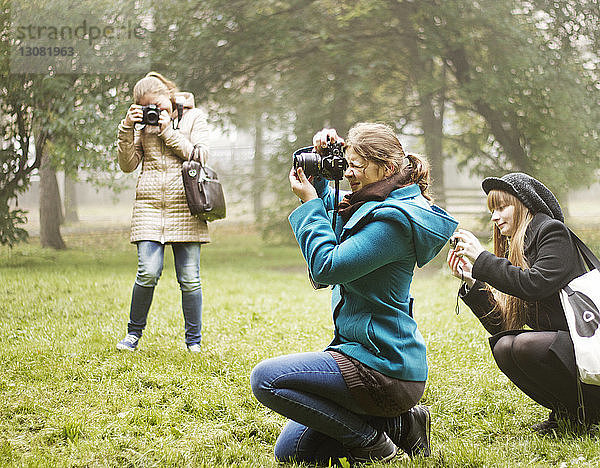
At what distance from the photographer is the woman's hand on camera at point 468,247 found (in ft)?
9.57

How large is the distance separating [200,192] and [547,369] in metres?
2.32

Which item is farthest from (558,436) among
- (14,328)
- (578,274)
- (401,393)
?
(14,328)

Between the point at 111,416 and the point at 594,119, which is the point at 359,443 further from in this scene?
the point at 594,119

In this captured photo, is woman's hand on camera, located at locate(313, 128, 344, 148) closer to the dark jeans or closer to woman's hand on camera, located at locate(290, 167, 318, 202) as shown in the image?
woman's hand on camera, located at locate(290, 167, 318, 202)

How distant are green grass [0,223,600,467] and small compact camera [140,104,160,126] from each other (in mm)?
1447

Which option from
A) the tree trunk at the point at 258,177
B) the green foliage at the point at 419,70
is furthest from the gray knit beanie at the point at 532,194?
the tree trunk at the point at 258,177

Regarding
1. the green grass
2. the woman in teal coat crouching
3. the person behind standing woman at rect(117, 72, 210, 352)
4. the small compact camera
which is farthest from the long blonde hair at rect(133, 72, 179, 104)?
the woman in teal coat crouching

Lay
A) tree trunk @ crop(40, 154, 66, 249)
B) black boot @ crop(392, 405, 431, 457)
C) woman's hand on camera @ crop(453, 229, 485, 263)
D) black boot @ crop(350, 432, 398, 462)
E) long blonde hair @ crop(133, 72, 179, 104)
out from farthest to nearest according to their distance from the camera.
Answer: tree trunk @ crop(40, 154, 66, 249), long blonde hair @ crop(133, 72, 179, 104), woman's hand on camera @ crop(453, 229, 485, 263), black boot @ crop(392, 405, 431, 457), black boot @ crop(350, 432, 398, 462)

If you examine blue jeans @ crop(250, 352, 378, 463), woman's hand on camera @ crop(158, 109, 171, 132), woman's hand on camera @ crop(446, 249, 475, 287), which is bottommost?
blue jeans @ crop(250, 352, 378, 463)

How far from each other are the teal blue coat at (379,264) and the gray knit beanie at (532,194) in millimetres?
577

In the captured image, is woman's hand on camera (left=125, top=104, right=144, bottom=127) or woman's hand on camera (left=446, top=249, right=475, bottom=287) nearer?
woman's hand on camera (left=446, top=249, right=475, bottom=287)

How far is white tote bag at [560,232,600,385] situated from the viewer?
2.63m

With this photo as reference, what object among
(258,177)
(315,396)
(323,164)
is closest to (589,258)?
(323,164)

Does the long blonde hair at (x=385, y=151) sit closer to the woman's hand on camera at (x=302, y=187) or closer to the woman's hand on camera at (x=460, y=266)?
the woman's hand on camera at (x=302, y=187)
